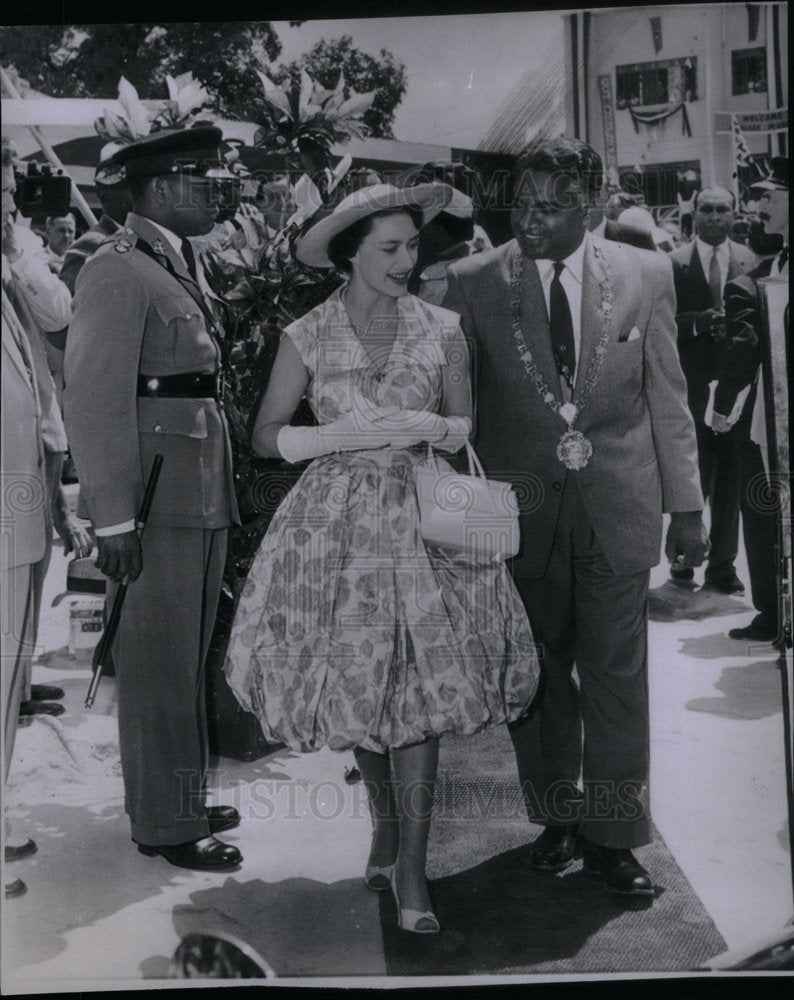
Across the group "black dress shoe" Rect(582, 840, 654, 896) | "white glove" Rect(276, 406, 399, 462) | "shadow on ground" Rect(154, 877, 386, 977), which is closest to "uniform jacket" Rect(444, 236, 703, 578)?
"white glove" Rect(276, 406, 399, 462)

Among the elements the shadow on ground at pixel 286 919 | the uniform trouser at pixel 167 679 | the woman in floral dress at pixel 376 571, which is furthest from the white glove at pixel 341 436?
the shadow on ground at pixel 286 919

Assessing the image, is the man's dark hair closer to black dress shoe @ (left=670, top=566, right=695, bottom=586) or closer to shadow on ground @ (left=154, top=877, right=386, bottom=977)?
black dress shoe @ (left=670, top=566, right=695, bottom=586)

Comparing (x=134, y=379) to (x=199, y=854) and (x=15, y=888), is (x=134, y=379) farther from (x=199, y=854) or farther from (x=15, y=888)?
(x=15, y=888)

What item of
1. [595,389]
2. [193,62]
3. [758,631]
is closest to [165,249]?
[193,62]

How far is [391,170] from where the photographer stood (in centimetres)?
416

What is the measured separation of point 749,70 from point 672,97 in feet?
0.83

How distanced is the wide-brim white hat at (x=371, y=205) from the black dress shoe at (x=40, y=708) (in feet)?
5.42

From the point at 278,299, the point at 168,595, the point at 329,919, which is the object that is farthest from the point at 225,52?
the point at 329,919

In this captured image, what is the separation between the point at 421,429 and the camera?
409 cm

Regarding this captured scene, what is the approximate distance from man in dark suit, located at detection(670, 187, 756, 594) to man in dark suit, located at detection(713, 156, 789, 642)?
0.03 meters

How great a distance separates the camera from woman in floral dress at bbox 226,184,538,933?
13.3 feet

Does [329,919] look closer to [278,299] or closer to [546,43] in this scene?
[278,299]

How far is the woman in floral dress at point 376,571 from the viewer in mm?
4043

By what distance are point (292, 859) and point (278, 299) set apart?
5.87 ft
